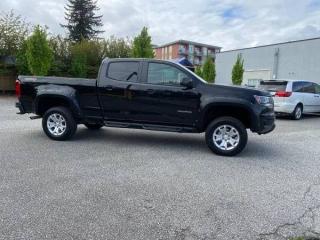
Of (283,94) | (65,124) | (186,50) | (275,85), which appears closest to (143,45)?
(275,85)

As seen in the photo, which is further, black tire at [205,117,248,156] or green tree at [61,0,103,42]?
green tree at [61,0,103,42]

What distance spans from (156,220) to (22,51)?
770 inches

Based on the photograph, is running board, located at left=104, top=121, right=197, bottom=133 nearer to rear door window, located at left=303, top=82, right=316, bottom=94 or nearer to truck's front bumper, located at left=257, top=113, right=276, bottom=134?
truck's front bumper, located at left=257, top=113, right=276, bottom=134

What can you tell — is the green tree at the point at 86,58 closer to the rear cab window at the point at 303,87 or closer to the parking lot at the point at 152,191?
the rear cab window at the point at 303,87

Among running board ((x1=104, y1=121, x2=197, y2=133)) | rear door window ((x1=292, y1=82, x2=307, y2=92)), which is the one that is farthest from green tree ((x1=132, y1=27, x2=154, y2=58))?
running board ((x1=104, y1=121, x2=197, y2=133))

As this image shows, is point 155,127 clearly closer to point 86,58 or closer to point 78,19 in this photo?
point 86,58

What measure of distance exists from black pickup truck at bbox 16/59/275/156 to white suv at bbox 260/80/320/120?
6353 mm

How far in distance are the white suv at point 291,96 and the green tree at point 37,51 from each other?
1261 cm

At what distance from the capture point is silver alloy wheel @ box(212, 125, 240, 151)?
249 inches

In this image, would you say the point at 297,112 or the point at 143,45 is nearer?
the point at 297,112

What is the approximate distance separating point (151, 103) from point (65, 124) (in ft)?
6.79

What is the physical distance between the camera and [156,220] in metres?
3.45

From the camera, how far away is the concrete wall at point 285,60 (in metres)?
21.9

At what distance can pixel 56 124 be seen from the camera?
23.6ft
